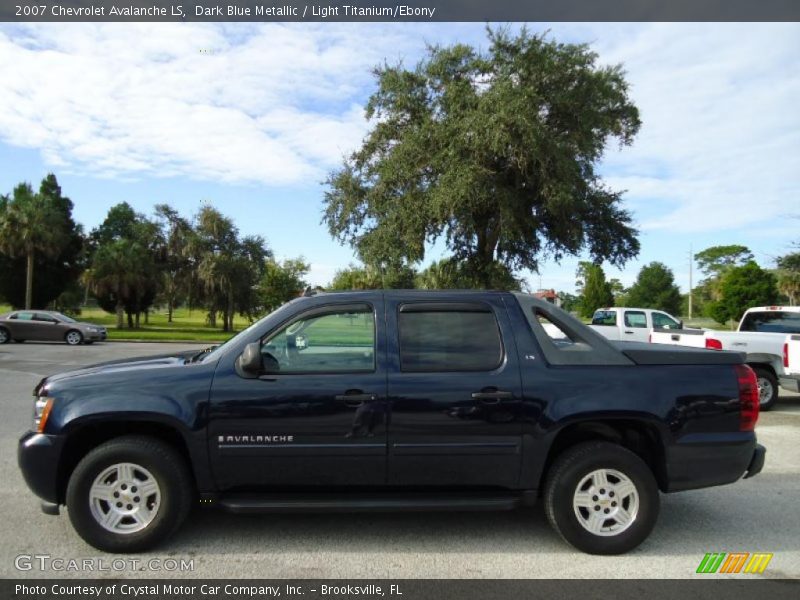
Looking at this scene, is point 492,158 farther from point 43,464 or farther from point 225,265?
point 225,265

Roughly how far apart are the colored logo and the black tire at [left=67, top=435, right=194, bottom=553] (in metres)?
3.38

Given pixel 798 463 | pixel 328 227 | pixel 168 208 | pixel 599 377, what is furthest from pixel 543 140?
pixel 168 208

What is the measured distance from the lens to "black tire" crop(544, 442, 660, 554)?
3982 millimetres

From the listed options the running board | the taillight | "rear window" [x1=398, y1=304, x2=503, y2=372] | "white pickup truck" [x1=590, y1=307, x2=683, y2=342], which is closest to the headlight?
the running board

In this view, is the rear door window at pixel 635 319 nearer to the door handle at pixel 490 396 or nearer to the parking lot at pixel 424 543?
the parking lot at pixel 424 543

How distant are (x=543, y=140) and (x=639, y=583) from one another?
66.5 ft

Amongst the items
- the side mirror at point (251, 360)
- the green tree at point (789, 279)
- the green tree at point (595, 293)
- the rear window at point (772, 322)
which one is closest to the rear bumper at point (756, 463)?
the side mirror at point (251, 360)

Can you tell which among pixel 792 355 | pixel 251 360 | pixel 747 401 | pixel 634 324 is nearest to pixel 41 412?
pixel 251 360

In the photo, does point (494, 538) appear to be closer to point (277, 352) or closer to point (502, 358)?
point (502, 358)

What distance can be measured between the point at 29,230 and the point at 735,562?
45140 millimetres

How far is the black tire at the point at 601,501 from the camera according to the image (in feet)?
13.1

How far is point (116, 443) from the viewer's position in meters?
3.94

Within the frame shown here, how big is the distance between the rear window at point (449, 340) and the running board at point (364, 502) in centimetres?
85

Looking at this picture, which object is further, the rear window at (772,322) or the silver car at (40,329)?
the silver car at (40,329)
